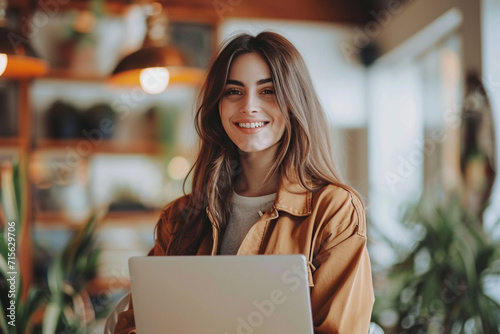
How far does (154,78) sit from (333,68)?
222 centimetres

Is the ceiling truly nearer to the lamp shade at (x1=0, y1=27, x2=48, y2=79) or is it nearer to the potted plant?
the lamp shade at (x1=0, y1=27, x2=48, y2=79)

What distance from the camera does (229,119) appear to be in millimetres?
1437

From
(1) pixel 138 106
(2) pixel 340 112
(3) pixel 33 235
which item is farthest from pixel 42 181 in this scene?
(2) pixel 340 112

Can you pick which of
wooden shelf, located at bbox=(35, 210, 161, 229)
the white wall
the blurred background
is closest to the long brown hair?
the blurred background

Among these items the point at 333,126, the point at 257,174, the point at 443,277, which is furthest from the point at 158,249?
the point at 333,126

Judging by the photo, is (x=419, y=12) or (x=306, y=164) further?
(x=419, y=12)

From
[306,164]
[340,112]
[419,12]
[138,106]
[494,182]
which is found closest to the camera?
[306,164]

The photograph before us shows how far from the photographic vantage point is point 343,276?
4.07 feet

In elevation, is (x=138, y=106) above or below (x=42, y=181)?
above

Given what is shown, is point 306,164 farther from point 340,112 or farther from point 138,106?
point 340,112

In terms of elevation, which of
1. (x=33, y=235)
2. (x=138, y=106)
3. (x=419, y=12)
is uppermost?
(x=419, y=12)

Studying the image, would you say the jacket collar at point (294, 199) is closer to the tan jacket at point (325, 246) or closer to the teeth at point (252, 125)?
the tan jacket at point (325, 246)

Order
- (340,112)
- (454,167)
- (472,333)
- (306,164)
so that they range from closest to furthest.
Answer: (306,164), (472,333), (454,167), (340,112)

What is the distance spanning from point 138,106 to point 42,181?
2.70 ft
